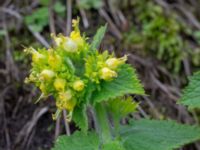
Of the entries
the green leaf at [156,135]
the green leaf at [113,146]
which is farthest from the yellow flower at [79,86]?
the green leaf at [156,135]

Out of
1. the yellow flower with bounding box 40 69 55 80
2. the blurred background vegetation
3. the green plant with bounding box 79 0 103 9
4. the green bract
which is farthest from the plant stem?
the green plant with bounding box 79 0 103 9

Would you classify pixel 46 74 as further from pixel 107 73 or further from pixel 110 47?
pixel 110 47

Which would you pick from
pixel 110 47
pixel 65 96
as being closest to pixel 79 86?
pixel 65 96

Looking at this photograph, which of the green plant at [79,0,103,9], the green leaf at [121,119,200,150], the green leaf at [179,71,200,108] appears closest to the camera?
the green leaf at [179,71,200,108]

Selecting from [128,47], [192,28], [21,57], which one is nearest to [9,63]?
[21,57]

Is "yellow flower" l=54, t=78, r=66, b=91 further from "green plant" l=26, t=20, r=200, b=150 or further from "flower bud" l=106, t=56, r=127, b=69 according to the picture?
"flower bud" l=106, t=56, r=127, b=69

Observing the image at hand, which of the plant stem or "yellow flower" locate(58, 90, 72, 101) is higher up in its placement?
"yellow flower" locate(58, 90, 72, 101)

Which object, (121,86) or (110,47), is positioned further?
(110,47)

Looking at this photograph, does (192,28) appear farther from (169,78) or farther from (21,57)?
(21,57)
